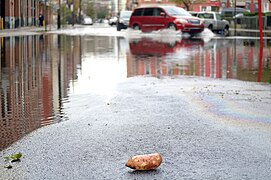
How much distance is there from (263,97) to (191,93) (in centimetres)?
115

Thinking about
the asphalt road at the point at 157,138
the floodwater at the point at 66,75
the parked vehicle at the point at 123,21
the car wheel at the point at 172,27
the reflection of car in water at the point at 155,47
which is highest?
the parked vehicle at the point at 123,21

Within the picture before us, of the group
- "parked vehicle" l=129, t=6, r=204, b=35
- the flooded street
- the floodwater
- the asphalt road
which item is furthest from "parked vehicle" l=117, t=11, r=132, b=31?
the asphalt road

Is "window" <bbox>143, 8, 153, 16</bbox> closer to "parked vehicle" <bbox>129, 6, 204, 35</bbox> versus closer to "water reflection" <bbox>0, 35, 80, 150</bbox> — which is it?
"parked vehicle" <bbox>129, 6, 204, 35</bbox>

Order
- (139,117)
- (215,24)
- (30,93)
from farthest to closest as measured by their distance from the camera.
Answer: (215,24)
(30,93)
(139,117)

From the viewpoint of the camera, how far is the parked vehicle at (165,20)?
38156mm

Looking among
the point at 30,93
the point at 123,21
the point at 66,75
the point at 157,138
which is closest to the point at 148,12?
the point at 123,21

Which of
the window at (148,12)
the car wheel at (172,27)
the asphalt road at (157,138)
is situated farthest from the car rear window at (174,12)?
the asphalt road at (157,138)

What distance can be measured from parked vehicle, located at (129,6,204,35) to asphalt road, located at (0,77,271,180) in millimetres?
28487

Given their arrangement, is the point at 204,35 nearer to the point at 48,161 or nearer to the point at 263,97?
the point at 263,97

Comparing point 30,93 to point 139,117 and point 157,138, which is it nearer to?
point 139,117

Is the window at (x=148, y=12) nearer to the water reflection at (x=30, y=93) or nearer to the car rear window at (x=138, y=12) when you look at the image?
the car rear window at (x=138, y=12)

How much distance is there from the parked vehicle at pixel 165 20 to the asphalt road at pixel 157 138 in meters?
28.5

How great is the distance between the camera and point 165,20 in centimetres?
3962

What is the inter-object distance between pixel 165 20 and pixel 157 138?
33674 millimetres
